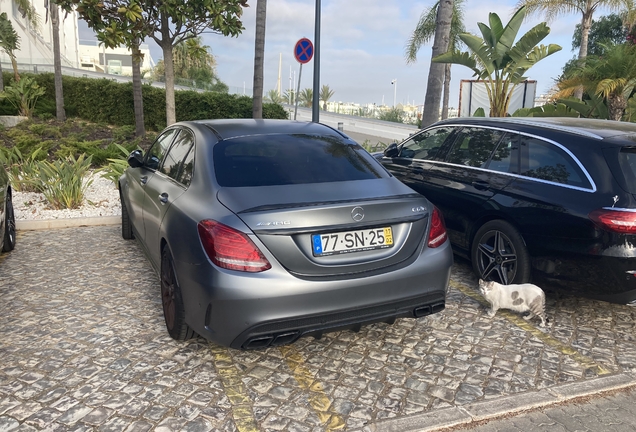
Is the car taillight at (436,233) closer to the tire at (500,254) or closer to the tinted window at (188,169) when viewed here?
the tire at (500,254)

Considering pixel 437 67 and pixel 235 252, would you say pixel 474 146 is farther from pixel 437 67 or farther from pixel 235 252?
pixel 437 67

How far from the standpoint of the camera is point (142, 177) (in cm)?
482

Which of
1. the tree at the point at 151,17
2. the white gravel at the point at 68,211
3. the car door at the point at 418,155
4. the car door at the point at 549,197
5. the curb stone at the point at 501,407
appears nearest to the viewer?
the curb stone at the point at 501,407

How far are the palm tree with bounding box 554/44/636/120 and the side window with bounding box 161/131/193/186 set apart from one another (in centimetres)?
1124

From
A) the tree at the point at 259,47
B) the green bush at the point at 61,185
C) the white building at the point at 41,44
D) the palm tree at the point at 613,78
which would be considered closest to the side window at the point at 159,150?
the green bush at the point at 61,185

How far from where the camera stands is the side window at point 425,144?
5.68 metres

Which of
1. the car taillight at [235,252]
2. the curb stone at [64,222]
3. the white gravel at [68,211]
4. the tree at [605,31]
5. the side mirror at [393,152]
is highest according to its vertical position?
the tree at [605,31]

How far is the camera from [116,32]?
31.6 ft

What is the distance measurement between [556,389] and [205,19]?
374 inches

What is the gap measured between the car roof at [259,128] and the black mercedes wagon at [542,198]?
4.93 feet

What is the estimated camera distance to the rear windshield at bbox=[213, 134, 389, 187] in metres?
3.50

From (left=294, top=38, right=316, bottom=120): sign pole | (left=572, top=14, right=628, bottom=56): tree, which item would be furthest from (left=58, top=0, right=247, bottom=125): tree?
(left=572, top=14, right=628, bottom=56): tree

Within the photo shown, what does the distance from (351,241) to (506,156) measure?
7.82 ft

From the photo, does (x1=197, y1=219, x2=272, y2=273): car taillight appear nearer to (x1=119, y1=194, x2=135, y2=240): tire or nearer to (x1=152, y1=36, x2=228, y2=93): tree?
(x1=119, y1=194, x2=135, y2=240): tire
